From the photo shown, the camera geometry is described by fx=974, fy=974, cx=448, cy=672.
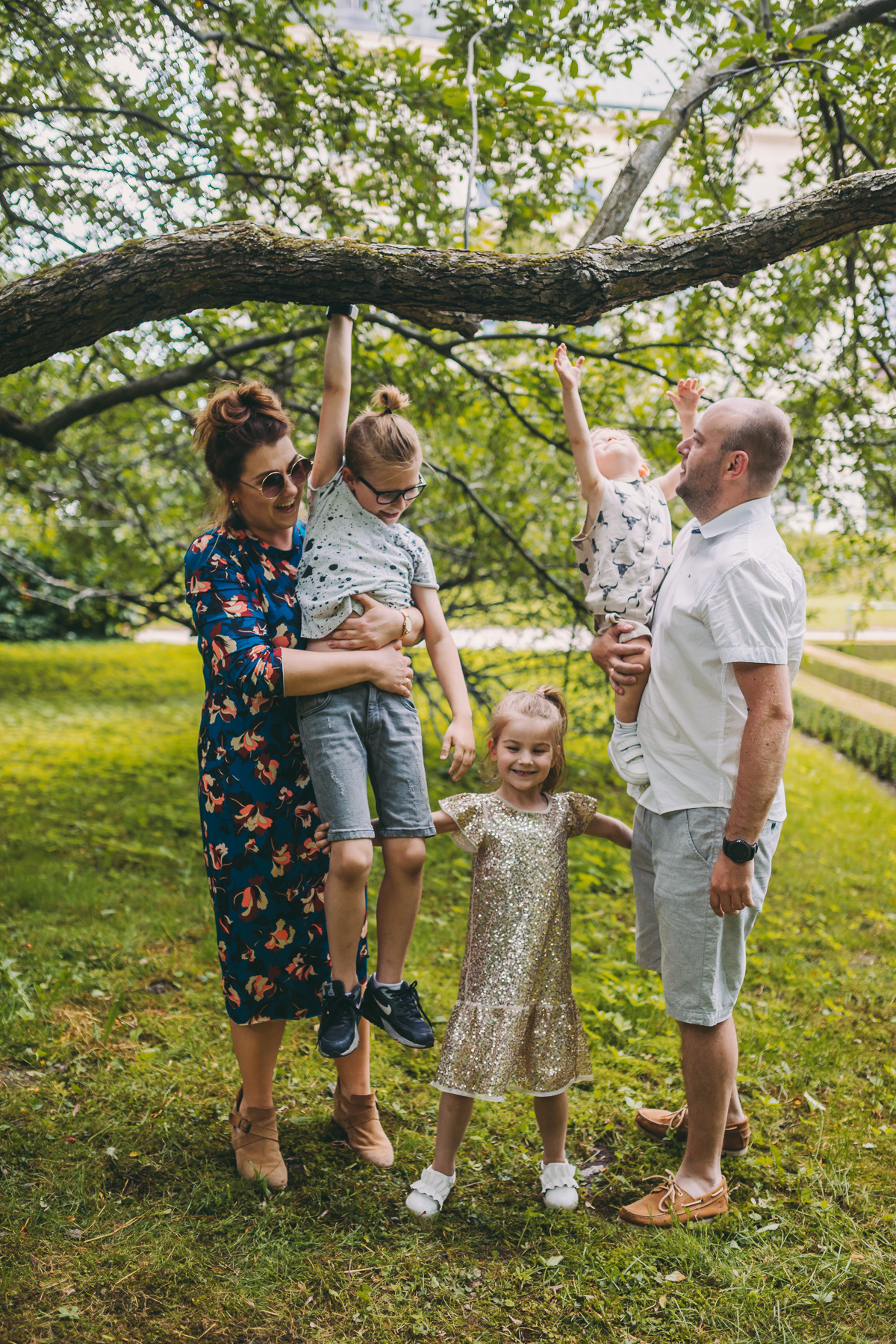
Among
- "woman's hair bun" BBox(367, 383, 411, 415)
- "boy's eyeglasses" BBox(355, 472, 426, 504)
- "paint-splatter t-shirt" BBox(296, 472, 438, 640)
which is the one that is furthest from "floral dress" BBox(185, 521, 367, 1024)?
"woman's hair bun" BBox(367, 383, 411, 415)

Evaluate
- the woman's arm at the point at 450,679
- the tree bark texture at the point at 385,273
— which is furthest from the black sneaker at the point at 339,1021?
the tree bark texture at the point at 385,273

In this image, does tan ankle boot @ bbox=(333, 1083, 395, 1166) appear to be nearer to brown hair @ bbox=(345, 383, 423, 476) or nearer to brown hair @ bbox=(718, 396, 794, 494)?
brown hair @ bbox=(345, 383, 423, 476)

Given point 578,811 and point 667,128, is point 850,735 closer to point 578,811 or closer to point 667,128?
point 667,128

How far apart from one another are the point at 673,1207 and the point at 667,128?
373cm

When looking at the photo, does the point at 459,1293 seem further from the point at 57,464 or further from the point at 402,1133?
the point at 57,464

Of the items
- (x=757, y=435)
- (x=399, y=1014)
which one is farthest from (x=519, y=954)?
(x=757, y=435)

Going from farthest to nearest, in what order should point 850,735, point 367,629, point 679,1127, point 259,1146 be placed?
1. point 850,735
2. point 679,1127
3. point 259,1146
4. point 367,629

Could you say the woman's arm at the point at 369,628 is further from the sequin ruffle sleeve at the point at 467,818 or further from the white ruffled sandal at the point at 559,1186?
the white ruffled sandal at the point at 559,1186

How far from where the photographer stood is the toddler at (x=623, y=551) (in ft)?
9.11

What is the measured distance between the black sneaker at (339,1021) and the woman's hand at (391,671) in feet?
2.68

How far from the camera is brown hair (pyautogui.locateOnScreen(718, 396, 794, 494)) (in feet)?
8.36

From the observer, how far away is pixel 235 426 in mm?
2658

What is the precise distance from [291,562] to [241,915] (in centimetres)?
102

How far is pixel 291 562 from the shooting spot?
2.85 meters
